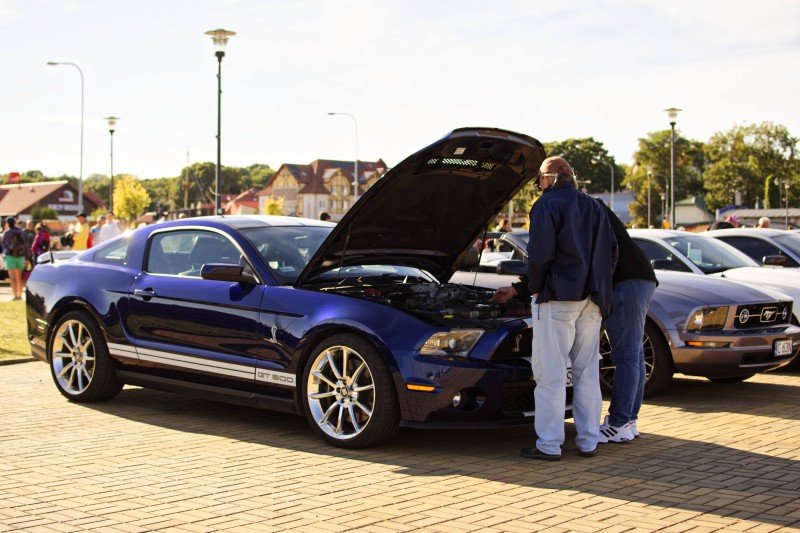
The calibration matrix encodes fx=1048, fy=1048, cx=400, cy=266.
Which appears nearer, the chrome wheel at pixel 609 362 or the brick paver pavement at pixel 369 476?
the brick paver pavement at pixel 369 476

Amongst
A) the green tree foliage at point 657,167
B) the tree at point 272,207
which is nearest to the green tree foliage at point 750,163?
the green tree foliage at point 657,167

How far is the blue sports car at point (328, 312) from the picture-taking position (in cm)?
668

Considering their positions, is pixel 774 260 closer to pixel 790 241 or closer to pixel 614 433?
pixel 790 241

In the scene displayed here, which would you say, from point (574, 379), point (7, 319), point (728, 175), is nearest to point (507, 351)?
point (574, 379)

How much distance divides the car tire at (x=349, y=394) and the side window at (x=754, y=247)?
26.5 ft

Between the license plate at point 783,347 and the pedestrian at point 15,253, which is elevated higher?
the pedestrian at point 15,253

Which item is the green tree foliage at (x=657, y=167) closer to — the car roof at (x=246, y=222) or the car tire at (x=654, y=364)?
the car tire at (x=654, y=364)

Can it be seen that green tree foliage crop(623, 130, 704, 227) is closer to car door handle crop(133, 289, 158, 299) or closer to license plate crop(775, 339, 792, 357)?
license plate crop(775, 339, 792, 357)

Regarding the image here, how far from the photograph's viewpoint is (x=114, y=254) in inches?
345

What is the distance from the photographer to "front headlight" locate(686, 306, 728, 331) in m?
9.00

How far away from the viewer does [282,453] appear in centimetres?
688

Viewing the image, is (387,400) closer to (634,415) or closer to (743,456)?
(634,415)

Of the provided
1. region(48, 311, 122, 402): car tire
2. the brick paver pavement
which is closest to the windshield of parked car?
the brick paver pavement

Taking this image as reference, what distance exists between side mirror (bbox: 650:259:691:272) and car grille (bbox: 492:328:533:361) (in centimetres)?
419
